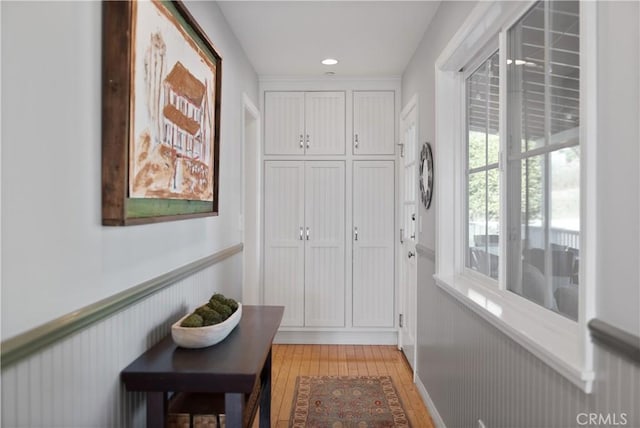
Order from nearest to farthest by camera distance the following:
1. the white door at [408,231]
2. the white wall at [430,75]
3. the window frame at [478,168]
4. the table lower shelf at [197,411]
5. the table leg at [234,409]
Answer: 1. the table leg at [234,409]
2. the table lower shelf at [197,411]
3. the window frame at [478,168]
4. the white wall at [430,75]
5. the white door at [408,231]

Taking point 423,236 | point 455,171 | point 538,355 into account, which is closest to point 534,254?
point 538,355

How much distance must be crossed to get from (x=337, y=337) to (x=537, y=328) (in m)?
2.83

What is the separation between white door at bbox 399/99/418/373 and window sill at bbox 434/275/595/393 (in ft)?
4.32

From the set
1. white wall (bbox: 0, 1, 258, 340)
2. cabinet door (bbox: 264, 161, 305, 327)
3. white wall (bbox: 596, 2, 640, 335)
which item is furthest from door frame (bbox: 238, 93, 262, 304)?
white wall (bbox: 596, 2, 640, 335)

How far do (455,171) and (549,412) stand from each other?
1.47 meters

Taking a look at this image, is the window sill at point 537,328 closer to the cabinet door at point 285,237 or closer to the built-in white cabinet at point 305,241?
the built-in white cabinet at point 305,241

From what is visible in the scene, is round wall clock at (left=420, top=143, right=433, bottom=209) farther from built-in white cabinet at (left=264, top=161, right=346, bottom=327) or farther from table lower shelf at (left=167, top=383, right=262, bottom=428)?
table lower shelf at (left=167, top=383, right=262, bottom=428)

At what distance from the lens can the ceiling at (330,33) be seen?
2559 mm

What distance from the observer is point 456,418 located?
7.09 ft

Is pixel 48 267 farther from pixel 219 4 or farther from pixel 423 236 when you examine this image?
pixel 423 236

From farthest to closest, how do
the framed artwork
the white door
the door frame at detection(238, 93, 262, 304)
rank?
the door frame at detection(238, 93, 262, 304), the white door, the framed artwork

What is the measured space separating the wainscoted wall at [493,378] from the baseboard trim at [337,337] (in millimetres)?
1030

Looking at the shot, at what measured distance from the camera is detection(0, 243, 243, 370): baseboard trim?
35.3 inches

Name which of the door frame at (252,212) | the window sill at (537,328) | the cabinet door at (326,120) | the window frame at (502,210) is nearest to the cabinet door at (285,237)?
the door frame at (252,212)
